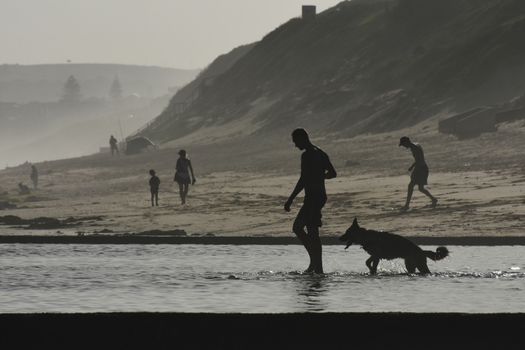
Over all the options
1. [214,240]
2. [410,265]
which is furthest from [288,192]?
[410,265]

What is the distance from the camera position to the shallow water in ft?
38.5

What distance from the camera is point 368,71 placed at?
3435 inches

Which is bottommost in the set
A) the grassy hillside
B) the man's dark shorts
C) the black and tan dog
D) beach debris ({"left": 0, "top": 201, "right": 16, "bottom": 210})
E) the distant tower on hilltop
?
the black and tan dog

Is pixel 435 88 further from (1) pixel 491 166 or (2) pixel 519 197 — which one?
(2) pixel 519 197

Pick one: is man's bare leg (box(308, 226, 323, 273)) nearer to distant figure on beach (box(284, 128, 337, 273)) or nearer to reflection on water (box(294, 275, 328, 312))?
distant figure on beach (box(284, 128, 337, 273))

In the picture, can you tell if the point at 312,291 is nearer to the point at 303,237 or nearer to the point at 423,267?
the point at 303,237

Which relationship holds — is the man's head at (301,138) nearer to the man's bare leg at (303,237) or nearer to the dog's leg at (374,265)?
the man's bare leg at (303,237)

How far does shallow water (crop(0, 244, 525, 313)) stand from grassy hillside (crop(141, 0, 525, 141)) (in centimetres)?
4649

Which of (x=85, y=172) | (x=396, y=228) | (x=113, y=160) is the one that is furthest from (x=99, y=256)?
(x=113, y=160)

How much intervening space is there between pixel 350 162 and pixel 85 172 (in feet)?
84.7

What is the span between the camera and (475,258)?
1797 centimetres
